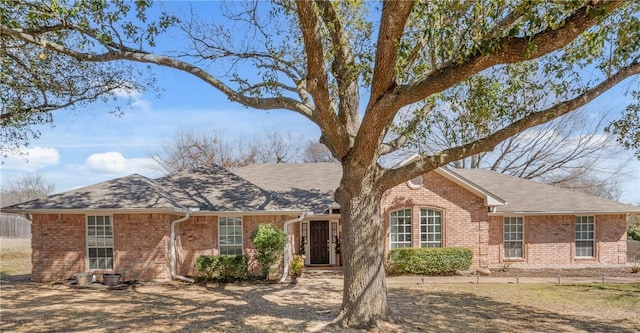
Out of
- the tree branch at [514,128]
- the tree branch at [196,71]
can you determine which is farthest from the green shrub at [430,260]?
the tree branch at [196,71]

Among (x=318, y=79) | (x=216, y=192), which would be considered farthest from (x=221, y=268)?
(x=318, y=79)

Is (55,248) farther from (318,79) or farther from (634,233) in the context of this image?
(634,233)

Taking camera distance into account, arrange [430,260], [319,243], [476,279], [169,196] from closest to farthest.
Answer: [169,196]
[476,279]
[430,260]
[319,243]

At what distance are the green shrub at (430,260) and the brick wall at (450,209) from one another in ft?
1.87

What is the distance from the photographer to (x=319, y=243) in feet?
52.5

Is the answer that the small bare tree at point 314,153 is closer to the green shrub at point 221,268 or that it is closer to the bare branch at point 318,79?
the green shrub at point 221,268

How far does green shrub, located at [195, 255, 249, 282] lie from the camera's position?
12328 millimetres

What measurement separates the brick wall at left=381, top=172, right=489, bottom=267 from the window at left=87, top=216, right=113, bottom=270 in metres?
9.85

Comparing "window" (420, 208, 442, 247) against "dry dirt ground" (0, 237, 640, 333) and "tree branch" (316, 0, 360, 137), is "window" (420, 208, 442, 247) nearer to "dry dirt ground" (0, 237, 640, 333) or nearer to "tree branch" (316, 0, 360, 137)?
"dry dirt ground" (0, 237, 640, 333)

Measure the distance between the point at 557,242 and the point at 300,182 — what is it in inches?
438

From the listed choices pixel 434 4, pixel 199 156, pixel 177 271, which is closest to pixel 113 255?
pixel 177 271

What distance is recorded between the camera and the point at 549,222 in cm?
1530

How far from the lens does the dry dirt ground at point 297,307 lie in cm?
751

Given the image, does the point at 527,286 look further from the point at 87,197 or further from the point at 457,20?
the point at 87,197
